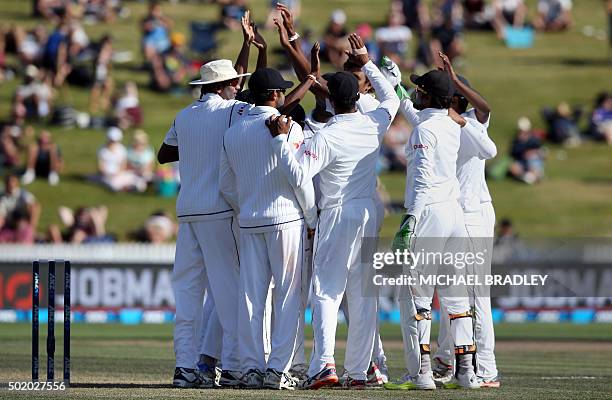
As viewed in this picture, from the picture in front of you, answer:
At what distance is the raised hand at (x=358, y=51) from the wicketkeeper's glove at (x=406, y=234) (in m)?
1.50

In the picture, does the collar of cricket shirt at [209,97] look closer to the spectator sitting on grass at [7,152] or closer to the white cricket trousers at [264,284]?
the white cricket trousers at [264,284]

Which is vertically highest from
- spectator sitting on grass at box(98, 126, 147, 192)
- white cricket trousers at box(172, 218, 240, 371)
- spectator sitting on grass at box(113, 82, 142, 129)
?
spectator sitting on grass at box(113, 82, 142, 129)

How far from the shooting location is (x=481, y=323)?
12367mm

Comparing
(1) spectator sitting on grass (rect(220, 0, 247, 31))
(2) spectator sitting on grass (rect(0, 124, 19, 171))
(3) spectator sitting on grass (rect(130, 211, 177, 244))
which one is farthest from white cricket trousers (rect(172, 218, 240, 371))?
(1) spectator sitting on grass (rect(220, 0, 247, 31))

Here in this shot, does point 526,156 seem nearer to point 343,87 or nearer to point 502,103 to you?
point 502,103

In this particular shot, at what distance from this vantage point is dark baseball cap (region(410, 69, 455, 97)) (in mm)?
11789

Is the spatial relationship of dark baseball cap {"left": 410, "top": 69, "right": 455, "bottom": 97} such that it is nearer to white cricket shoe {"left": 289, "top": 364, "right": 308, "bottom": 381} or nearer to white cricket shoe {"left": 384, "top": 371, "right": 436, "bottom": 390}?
white cricket shoe {"left": 384, "top": 371, "right": 436, "bottom": 390}

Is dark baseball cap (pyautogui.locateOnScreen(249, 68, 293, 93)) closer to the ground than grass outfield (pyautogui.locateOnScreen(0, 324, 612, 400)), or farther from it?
farther from it

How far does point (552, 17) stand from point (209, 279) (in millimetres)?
27160

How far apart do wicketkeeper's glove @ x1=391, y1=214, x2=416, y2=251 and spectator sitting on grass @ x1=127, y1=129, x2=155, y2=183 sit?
17257mm

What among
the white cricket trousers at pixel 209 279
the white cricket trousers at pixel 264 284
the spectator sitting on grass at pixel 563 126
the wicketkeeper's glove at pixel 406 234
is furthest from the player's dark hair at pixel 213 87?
the spectator sitting on grass at pixel 563 126

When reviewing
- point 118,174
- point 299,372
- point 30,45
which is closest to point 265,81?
point 299,372

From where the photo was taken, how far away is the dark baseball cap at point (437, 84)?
1179 centimetres

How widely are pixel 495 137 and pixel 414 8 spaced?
531 centimetres
